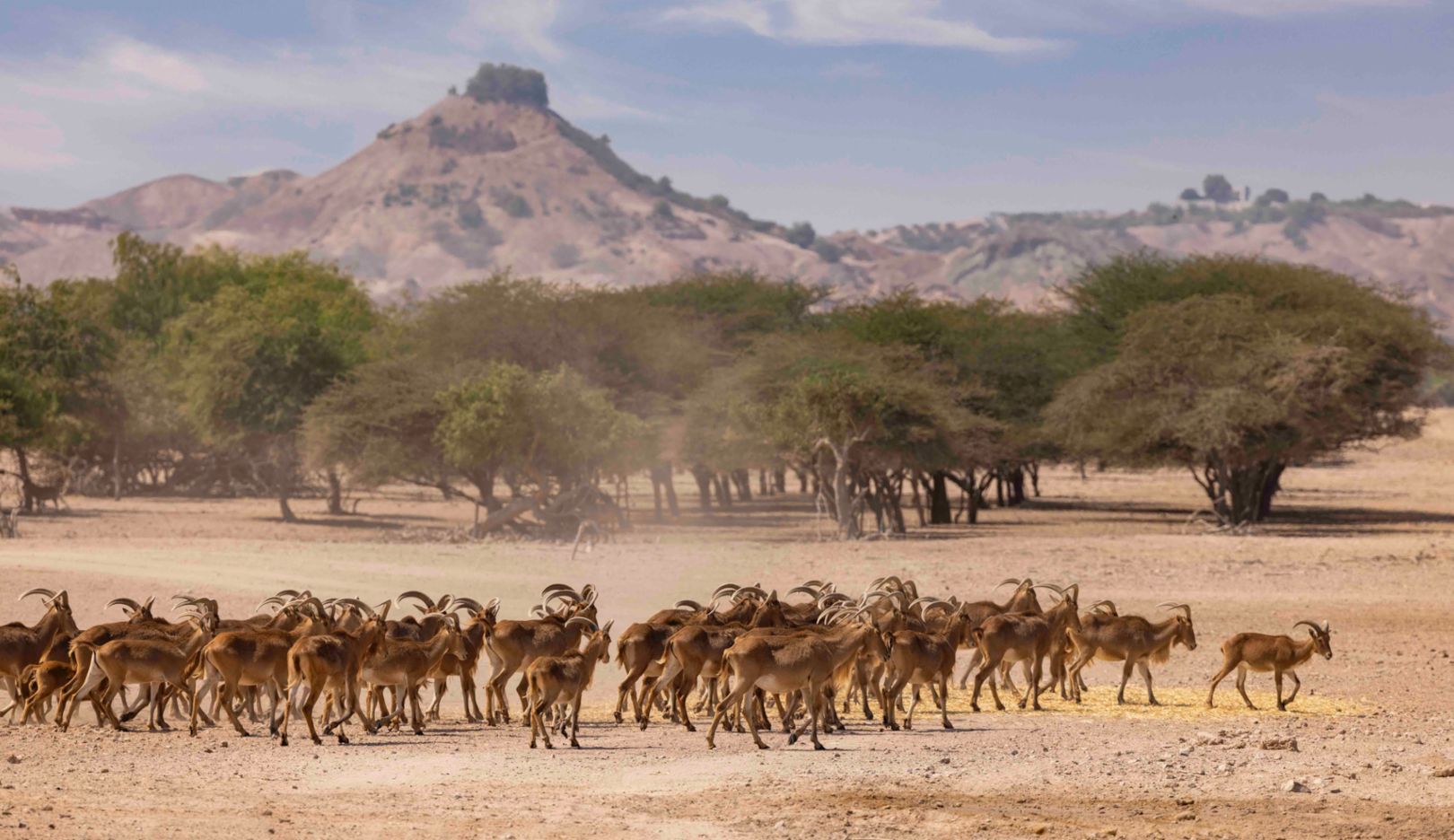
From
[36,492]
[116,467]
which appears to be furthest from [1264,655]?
[116,467]


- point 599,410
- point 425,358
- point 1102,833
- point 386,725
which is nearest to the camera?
point 1102,833

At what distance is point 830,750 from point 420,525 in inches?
1469

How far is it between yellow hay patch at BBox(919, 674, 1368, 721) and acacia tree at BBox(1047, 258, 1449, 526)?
102 feet

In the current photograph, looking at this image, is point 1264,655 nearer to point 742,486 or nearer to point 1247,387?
point 1247,387

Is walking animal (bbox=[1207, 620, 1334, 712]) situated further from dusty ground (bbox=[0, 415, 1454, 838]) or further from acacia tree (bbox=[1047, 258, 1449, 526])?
acacia tree (bbox=[1047, 258, 1449, 526])

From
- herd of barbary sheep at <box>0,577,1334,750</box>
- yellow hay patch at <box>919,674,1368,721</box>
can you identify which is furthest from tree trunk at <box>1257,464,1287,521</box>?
herd of barbary sheep at <box>0,577,1334,750</box>

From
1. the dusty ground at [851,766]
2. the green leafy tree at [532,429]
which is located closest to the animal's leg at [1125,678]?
the dusty ground at [851,766]

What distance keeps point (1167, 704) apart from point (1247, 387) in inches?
1372

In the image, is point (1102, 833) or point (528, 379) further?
point (528, 379)

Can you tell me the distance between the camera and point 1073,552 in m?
39.0

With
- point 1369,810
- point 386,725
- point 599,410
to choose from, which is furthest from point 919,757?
point 599,410

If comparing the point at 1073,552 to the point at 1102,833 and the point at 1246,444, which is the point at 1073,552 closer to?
the point at 1246,444

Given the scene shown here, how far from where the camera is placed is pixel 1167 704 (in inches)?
682

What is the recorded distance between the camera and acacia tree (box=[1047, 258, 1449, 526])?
163ft
